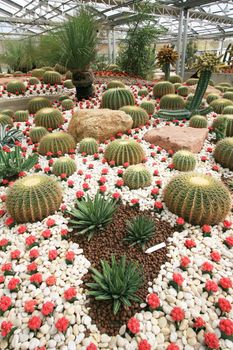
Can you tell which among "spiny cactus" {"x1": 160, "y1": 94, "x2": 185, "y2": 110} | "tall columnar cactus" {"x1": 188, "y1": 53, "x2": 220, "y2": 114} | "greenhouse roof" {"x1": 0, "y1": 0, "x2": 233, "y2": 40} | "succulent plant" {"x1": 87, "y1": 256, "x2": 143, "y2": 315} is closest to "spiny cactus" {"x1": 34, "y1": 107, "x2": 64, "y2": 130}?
"spiny cactus" {"x1": 160, "y1": 94, "x2": 185, "y2": 110}

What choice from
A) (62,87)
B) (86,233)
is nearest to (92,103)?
(62,87)

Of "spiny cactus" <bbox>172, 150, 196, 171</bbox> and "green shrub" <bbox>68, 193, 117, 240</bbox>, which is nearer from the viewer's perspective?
"green shrub" <bbox>68, 193, 117, 240</bbox>

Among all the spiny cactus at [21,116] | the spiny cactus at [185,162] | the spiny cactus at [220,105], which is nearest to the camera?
the spiny cactus at [185,162]

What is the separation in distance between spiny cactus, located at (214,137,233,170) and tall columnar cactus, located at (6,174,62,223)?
2.64m

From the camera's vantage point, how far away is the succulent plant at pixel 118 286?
213 cm

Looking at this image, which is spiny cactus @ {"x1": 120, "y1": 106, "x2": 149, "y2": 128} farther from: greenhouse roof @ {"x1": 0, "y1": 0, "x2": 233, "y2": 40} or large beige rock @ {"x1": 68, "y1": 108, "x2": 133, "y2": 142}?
greenhouse roof @ {"x1": 0, "y1": 0, "x2": 233, "y2": 40}

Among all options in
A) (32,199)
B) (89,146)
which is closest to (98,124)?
(89,146)

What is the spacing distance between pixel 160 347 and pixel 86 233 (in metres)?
1.30

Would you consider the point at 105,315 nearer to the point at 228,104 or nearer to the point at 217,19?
the point at 228,104

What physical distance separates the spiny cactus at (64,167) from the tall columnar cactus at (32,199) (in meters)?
0.86

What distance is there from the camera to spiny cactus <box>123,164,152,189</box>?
359cm

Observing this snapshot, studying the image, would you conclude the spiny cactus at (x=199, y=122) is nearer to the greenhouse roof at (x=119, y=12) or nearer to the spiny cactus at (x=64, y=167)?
the spiny cactus at (x=64, y=167)

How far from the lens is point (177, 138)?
15.2 ft

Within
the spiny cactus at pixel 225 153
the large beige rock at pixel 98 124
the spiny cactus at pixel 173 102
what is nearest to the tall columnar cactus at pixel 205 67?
the spiny cactus at pixel 173 102
